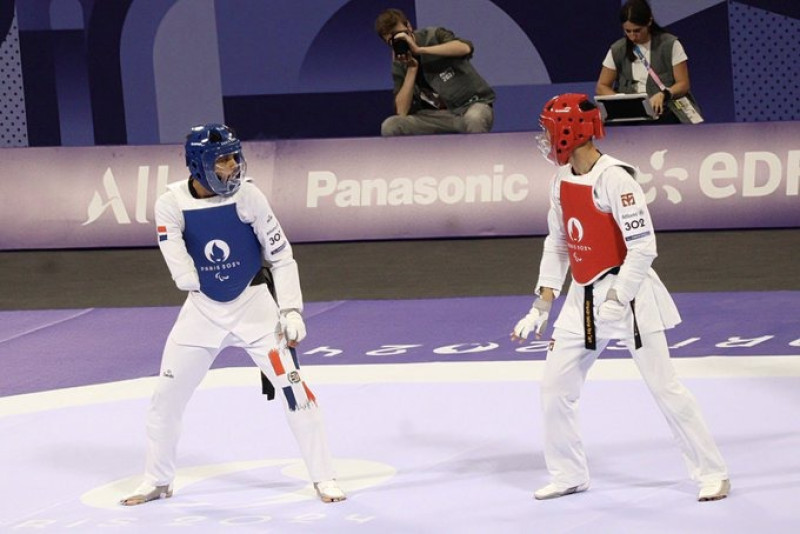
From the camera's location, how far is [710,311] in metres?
11.7

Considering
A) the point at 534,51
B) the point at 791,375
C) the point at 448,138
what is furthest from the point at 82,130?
the point at 791,375

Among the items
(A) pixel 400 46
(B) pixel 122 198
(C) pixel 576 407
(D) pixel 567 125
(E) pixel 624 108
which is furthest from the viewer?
(B) pixel 122 198

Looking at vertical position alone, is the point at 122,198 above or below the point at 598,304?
above

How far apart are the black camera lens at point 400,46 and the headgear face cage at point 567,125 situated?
7313mm

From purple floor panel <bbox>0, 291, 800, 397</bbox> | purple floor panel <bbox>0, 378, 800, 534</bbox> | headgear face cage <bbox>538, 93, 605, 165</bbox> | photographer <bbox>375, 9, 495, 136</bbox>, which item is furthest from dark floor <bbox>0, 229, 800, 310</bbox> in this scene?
headgear face cage <bbox>538, 93, 605, 165</bbox>

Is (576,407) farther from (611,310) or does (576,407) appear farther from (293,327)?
(293,327)

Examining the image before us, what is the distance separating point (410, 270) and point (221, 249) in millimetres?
6233

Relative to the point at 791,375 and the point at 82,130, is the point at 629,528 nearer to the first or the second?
the point at 791,375

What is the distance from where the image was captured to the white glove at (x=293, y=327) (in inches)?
297

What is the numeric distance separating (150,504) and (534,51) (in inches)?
476

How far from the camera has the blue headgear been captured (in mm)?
7527

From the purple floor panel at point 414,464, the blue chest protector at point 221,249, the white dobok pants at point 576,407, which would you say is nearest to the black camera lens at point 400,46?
the purple floor panel at point 414,464

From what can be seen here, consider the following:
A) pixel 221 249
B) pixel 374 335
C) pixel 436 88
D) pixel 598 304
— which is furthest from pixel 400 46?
pixel 598 304

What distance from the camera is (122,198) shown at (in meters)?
15.1
